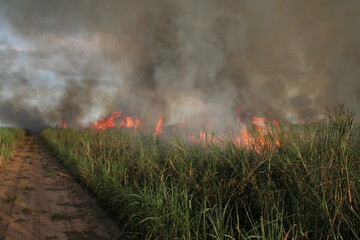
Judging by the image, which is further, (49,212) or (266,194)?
(49,212)

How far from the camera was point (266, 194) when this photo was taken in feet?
9.80

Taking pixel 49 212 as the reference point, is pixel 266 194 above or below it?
above

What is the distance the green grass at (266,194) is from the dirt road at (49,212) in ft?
1.07

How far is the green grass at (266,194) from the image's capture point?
2354 mm

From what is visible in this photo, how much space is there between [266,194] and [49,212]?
3875mm

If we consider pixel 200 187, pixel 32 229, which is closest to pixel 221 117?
pixel 200 187

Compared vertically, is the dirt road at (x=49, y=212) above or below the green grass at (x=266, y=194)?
below

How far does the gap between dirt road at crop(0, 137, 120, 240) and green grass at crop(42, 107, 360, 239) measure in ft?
1.07

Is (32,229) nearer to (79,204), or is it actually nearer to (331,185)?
(79,204)

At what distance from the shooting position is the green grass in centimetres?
235

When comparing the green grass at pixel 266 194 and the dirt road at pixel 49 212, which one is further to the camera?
the dirt road at pixel 49 212

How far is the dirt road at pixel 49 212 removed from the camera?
11.3 feet

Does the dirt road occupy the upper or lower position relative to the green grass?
lower

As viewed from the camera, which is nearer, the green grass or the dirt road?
the green grass
